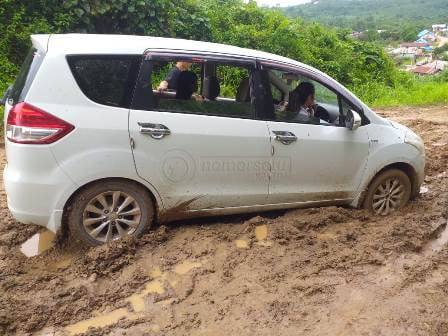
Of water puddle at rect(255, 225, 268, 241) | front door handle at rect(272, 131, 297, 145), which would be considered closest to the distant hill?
front door handle at rect(272, 131, 297, 145)

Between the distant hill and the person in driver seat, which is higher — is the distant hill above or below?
above

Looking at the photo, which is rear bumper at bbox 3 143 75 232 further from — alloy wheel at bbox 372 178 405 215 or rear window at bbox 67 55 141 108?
alloy wheel at bbox 372 178 405 215

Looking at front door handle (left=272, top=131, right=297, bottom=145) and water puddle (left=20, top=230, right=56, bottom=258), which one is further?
front door handle (left=272, top=131, right=297, bottom=145)

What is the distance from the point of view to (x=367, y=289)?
4.00 metres

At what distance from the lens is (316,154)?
4.86m

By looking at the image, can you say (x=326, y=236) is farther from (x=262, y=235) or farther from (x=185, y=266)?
(x=185, y=266)

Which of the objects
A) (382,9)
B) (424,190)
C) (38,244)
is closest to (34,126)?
(38,244)

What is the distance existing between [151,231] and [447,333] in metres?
2.52

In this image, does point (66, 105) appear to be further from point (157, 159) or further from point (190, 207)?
point (190, 207)

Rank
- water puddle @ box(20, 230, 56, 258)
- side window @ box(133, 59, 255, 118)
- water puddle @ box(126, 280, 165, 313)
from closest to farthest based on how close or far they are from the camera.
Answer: water puddle @ box(126, 280, 165, 313) → side window @ box(133, 59, 255, 118) → water puddle @ box(20, 230, 56, 258)

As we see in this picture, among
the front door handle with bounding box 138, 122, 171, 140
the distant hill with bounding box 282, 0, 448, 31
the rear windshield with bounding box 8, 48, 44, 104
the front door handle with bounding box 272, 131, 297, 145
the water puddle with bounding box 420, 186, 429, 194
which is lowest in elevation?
the water puddle with bounding box 420, 186, 429, 194

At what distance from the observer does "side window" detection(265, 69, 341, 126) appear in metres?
4.78

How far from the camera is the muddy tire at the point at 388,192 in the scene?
5.41m

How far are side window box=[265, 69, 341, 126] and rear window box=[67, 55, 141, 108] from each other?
4.27ft
